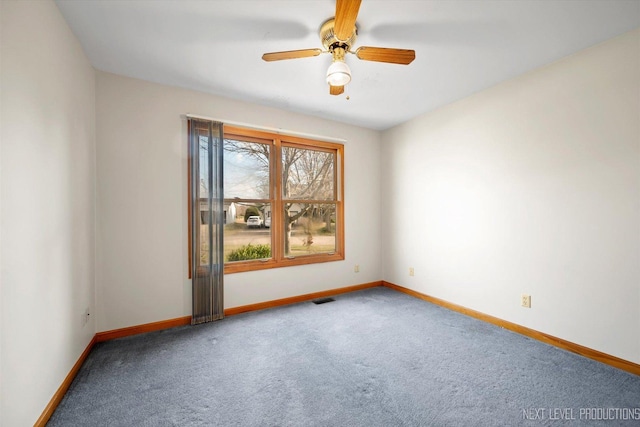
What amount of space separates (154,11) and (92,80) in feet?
3.84

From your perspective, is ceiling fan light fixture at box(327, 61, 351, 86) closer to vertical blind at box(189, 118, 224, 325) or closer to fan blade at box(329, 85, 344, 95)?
fan blade at box(329, 85, 344, 95)

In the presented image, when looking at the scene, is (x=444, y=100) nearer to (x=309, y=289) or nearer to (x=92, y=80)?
(x=309, y=289)

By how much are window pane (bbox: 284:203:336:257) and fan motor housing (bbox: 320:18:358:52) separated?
211cm

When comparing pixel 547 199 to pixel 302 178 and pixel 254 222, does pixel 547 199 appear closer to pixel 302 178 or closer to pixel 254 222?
pixel 302 178

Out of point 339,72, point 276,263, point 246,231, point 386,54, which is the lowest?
point 276,263

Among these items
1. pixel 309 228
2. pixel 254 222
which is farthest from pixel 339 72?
pixel 309 228

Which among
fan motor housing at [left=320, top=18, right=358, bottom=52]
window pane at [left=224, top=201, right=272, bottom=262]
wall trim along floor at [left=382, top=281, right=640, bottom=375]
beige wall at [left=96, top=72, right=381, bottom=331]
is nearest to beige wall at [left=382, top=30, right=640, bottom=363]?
wall trim along floor at [left=382, top=281, right=640, bottom=375]

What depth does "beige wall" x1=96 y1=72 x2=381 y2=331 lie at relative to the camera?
97.3 inches

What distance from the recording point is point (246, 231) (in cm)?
333

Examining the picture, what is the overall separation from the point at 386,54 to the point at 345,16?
49cm

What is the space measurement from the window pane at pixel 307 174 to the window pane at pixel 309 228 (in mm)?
163

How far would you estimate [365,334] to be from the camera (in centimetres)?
259

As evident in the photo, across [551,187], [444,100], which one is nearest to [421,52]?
[444,100]

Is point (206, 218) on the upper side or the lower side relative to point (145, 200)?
lower
